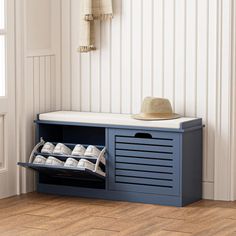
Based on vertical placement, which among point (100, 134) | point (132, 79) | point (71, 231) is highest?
point (132, 79)

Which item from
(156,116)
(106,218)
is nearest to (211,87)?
(156,116)

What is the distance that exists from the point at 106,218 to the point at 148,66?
3.92ft

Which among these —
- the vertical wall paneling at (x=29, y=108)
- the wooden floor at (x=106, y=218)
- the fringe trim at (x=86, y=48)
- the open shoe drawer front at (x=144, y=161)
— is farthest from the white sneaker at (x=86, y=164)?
the fringe trim at (x=86, y=48)

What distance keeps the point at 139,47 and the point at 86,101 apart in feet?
1.90

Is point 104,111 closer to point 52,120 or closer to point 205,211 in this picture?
point 52,120

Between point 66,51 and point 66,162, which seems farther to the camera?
point 66,51

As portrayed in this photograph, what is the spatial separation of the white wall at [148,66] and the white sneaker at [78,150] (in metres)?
0.41

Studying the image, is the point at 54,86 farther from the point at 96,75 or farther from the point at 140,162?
the point at 140,162

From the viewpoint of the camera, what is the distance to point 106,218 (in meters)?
4.60

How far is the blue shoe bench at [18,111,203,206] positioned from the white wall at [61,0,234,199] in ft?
0.54

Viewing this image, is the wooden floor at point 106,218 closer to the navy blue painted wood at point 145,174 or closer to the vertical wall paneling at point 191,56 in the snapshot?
the navy blue painted wood at point 145,174

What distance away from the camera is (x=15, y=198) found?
5.18 meters

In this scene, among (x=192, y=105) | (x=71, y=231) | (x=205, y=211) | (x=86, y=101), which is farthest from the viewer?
(x=86, y=101)

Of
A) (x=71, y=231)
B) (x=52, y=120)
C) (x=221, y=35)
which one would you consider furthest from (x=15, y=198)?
(x=221, y=35)
